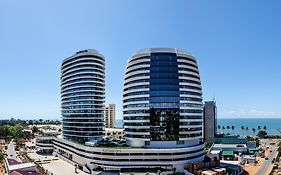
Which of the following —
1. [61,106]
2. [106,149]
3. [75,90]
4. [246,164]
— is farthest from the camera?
[61,106]

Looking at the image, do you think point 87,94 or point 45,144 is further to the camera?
point 45,144

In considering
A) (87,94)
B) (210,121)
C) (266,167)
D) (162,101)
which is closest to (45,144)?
(87,94)

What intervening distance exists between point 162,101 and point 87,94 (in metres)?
42.7

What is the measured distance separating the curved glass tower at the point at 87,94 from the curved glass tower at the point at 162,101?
26441 millimetres

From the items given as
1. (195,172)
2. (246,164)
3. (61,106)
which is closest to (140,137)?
(195,172)

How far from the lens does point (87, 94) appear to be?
14400cm

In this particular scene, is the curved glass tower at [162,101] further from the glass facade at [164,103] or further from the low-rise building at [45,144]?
the low-rise building at [45,144]

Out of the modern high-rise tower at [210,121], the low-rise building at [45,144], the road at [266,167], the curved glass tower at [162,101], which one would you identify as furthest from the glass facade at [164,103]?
the low-rise building at [45,144]

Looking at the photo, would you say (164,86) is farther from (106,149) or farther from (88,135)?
(88,135)

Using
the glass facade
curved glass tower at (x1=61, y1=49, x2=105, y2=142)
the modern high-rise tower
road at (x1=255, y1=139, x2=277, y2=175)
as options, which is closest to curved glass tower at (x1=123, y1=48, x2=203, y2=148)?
the glass facade

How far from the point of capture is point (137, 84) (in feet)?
395

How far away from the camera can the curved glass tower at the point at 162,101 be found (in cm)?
11619

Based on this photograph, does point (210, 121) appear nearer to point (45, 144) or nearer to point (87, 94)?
point (87, 94)

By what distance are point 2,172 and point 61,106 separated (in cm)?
5263
